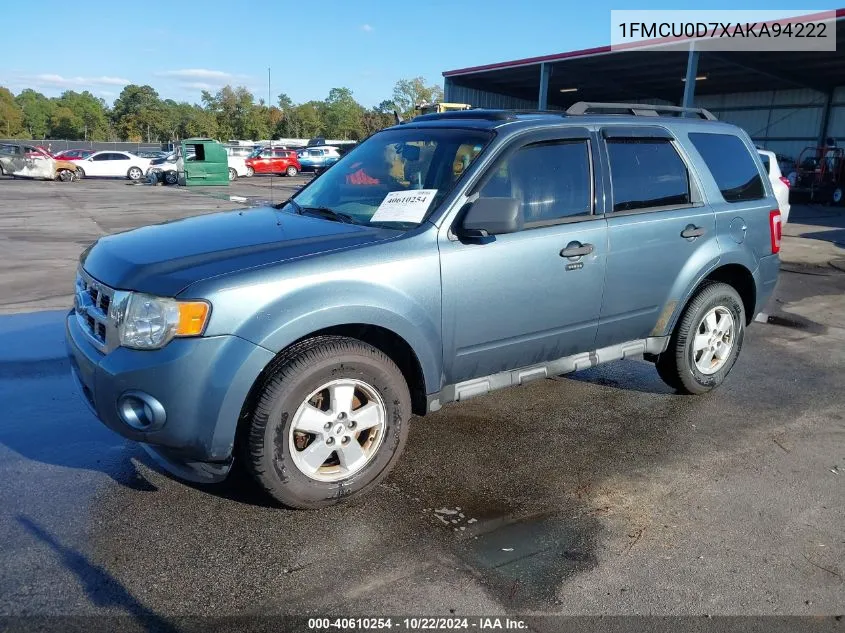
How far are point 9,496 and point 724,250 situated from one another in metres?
4.52

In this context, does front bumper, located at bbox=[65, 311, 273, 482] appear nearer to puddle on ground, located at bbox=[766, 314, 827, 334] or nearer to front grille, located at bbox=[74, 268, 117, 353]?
front grille, located at bbox=[74, 268, 117, 353]

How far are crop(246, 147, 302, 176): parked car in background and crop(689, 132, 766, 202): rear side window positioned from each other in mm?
36905

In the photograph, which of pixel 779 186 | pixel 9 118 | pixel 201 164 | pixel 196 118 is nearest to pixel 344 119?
pixel 196 118

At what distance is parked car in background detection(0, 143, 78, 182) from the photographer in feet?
104

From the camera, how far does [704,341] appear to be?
4848 mm

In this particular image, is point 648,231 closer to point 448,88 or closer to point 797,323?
point 797,323

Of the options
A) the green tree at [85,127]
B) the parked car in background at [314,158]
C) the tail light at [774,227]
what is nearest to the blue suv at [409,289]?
the tail light at [774,227]

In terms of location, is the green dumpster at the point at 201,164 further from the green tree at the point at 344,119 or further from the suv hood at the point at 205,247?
the green tree at the point at 344,119

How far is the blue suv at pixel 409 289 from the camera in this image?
2.93m

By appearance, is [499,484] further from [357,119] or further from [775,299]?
[357,119]

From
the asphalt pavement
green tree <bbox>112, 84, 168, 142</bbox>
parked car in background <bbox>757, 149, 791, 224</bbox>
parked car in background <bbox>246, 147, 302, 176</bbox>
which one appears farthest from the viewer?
green tree <bbox>112, 84, 168, 142</bbox>

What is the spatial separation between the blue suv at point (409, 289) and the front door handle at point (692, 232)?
0.01 m

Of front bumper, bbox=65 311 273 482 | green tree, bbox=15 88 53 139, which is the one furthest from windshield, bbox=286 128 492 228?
green tree, bbox=15 88 53 139

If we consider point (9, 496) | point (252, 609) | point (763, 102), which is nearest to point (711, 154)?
point (252, 609)
